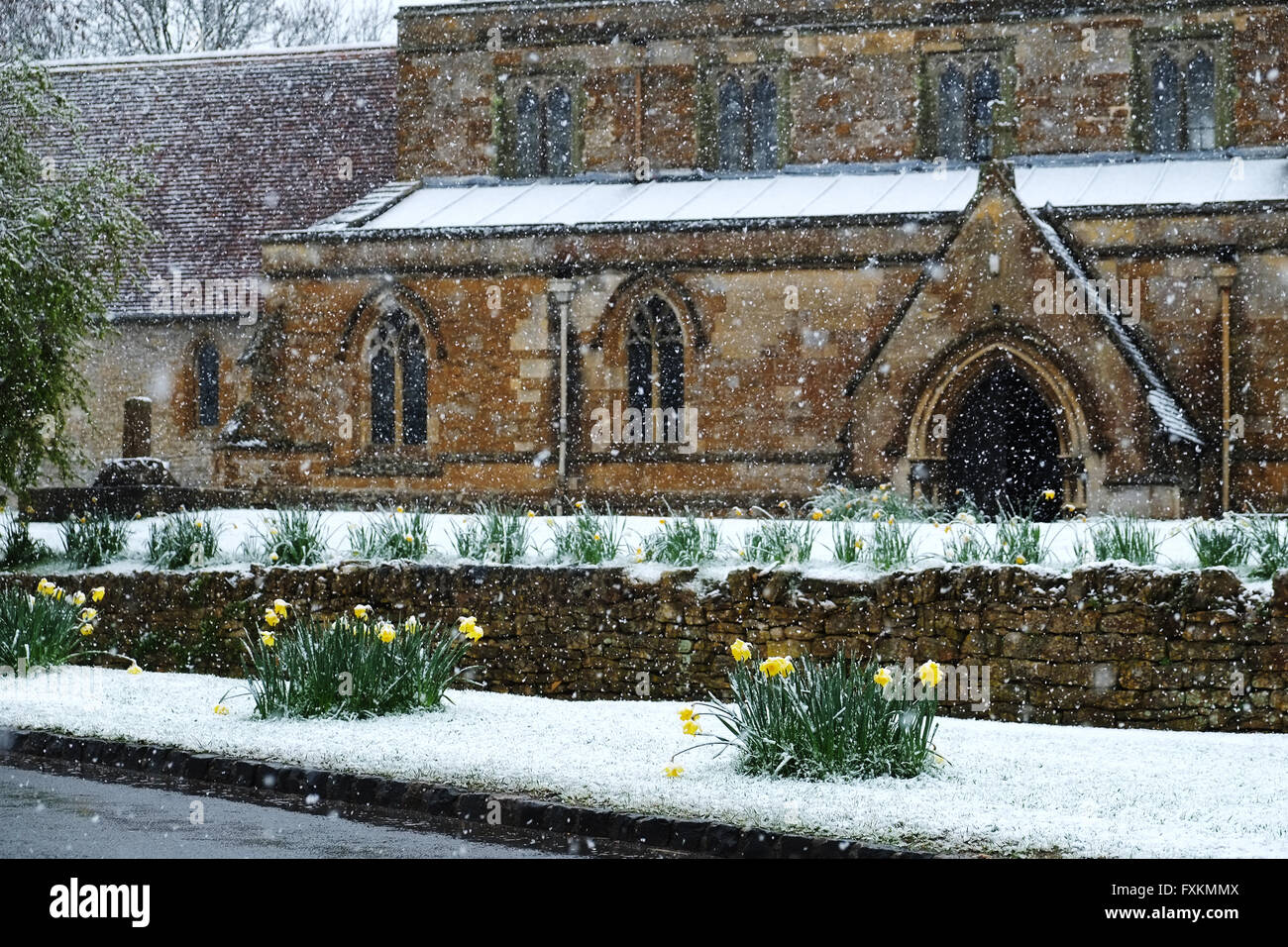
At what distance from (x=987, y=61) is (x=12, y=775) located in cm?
2202

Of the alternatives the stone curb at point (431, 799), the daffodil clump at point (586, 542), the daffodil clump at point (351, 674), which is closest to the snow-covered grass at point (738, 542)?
the daffodil clump at point (586, 542)

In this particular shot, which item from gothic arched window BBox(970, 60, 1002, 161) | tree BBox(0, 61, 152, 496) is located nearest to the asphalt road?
tree BBox(0, 61, 152, 496)


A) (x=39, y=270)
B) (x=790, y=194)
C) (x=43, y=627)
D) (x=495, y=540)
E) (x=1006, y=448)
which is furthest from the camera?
(x=790, y=194)

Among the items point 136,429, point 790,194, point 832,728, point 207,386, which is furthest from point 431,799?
point 207,386

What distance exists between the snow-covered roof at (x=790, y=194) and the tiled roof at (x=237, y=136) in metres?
2.39

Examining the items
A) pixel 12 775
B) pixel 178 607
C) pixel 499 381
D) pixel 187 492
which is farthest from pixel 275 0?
pixel 12 775

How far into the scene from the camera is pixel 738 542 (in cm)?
1440

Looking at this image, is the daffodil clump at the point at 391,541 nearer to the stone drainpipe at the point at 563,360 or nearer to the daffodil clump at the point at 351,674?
the daffodil clump at the point at 351,674

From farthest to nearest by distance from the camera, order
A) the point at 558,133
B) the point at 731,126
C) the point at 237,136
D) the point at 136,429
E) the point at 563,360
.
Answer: the point at 237,136, the point at 558,133, the point at 731,126, the point at 563,360, the point at 136,429

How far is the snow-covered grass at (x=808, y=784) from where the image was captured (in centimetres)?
785

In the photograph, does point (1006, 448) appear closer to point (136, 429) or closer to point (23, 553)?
point (136, 429)

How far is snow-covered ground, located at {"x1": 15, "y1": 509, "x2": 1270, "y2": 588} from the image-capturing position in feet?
41.7

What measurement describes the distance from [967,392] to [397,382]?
30.7ft
